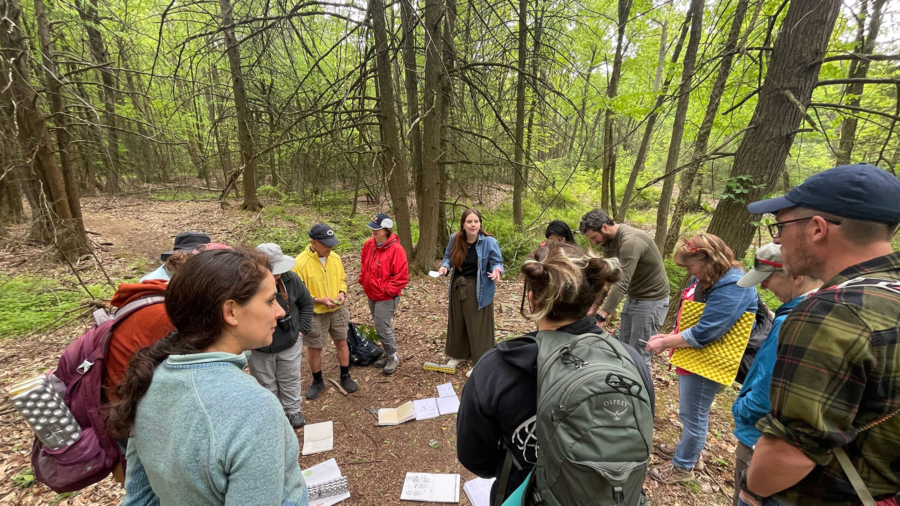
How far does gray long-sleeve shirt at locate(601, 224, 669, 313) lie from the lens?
128 inches

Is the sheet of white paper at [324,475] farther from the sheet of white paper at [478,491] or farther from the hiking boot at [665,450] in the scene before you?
the hiking boot at [665,450]

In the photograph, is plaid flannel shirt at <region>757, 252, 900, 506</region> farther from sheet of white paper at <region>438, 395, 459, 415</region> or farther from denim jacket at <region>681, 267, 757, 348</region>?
sheet of white paper at <region>438, 395, 459, 415</region>

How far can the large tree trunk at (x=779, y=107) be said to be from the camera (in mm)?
3066

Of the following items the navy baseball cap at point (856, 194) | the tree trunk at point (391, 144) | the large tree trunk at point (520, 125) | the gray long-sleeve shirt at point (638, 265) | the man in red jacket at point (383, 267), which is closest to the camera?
the navy baseball cap at point (856, 194)

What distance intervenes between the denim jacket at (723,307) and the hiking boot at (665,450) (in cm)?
130

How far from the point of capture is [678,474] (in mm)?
2699

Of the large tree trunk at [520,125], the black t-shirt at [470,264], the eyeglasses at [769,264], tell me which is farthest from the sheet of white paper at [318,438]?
the large tree trunk at [520,125]

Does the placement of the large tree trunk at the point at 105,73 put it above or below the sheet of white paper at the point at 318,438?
above

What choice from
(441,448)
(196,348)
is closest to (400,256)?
(441,448)

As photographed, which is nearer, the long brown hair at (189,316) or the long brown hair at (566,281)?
the long brown hair at (189,316)

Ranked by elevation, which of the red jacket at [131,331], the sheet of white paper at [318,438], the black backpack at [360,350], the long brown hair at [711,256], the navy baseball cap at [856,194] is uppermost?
the navy baseball cap at [856,194]

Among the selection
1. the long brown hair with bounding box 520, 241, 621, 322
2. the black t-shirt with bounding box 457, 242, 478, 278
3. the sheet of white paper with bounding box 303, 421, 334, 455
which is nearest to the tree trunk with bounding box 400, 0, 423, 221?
the black t-shirt with bounding box 457, 242, 478, 278

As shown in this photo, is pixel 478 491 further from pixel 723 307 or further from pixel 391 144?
pixel 391 144

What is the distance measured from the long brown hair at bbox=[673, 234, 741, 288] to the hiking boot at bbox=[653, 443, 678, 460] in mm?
1635
